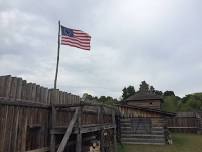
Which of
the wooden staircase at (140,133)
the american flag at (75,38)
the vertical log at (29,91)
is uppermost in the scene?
the american flag at (75,38)

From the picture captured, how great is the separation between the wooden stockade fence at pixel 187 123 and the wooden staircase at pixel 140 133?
15.2 m

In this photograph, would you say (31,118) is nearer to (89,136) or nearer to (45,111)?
(45,111)

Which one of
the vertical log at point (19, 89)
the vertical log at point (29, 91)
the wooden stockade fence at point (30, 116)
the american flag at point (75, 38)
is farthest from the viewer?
the american flag at point (75, 38)

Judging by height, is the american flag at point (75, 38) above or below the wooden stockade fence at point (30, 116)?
above

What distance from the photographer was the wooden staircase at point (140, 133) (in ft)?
73.2

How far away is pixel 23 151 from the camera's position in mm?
7125

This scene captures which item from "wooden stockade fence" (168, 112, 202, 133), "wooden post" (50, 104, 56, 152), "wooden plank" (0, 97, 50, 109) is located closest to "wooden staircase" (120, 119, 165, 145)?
"wooden stockade fence" (168, 112, 202, 133)

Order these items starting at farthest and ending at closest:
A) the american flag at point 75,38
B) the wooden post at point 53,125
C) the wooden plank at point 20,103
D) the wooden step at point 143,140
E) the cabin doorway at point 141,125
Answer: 1. the cabin doorway at point 141,125
2. the wooden step at point 143,140
3. the american flag at point 75,38
4. the wooden post at point 53,125
5. the wooden plank at point 20,103

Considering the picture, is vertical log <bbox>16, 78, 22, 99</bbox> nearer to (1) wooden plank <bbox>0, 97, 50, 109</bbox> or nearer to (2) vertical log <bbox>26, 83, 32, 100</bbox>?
(1) wooden plank <bbox>0, 97, 50, 109</bbox>

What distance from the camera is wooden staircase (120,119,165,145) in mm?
22297

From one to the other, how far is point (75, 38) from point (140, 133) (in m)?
14.3

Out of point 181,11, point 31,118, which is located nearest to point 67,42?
point 31,118

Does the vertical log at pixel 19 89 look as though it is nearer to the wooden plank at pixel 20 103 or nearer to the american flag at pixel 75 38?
the wooden plank at pixel 20 103

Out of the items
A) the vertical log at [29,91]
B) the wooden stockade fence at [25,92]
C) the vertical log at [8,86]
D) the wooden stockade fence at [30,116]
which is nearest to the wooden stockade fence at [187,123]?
the wooden stockade fence at [30,116]
